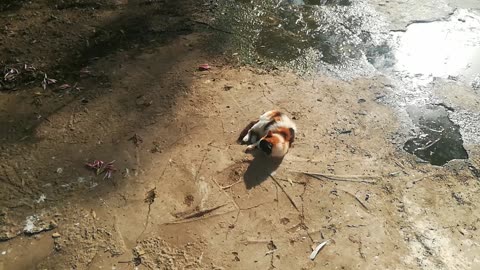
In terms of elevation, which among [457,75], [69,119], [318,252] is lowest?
[318,252]

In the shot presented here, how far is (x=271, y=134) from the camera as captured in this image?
457 cm

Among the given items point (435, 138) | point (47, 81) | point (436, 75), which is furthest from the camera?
point (436, 75)

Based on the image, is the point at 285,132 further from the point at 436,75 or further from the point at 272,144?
the point at 436,75

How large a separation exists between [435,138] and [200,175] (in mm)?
2965

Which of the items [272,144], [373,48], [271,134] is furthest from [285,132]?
[373,48]

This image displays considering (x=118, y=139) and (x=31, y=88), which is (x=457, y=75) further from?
(x=31, y=88)

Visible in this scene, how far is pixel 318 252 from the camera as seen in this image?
3.91 meters

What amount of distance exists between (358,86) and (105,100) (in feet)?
11.1

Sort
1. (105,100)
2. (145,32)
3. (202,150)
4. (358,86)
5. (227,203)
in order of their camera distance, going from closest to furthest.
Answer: (227,203)
(202,150)
(105,100)
(358,86)
(145,32)

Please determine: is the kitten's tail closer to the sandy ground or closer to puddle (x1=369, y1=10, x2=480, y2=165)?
the sandy ground

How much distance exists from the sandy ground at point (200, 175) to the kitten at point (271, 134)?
145 mm

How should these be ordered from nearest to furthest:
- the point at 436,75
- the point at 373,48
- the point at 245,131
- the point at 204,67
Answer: the point at 245,131 → the point at 204,67 → the point at 436,75 → the point at 373,48

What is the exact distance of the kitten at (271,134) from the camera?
450cm

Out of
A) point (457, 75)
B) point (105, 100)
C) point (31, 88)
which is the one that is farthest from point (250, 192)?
point (457, 75)
